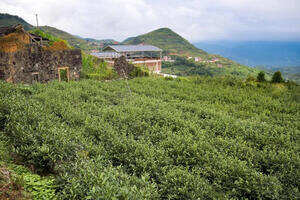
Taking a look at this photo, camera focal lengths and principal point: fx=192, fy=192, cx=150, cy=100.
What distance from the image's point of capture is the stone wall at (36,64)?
11875 mm

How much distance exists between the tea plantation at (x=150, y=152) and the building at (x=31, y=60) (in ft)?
11.7

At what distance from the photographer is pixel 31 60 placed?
1382 cm

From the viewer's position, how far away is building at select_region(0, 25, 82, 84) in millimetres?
11812

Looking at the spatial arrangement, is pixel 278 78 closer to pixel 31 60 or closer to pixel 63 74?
pixel 63 74

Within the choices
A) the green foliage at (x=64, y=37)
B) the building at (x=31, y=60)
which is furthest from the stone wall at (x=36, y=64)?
the green foliage at (x=64, y=37)

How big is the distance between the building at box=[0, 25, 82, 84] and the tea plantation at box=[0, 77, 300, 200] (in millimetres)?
3574

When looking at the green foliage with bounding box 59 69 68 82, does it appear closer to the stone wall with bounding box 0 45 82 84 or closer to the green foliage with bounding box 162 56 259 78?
the stone wall with bounding box 0 45 82 84

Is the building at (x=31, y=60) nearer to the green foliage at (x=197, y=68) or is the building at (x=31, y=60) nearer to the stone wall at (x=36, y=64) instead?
the stone wall at (x=36, y=64)

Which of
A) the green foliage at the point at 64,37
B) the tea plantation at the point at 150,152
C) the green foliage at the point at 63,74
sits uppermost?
the green foliage at the point at 64,37

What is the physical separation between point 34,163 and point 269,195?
541cm

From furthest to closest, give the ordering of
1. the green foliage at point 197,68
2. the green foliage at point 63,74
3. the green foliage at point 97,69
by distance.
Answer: the green foliage at point 197,68, the green foliage at point 97,69, the green foliage at point 63,74

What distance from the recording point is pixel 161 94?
12.5 meters

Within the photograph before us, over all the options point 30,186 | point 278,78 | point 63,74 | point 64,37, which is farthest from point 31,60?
point 64,37

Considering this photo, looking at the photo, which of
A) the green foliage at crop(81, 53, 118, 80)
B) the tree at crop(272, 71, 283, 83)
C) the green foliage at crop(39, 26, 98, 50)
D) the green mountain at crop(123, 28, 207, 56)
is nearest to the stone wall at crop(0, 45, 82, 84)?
the green foliage at crop(81, 53, 118, 80)
